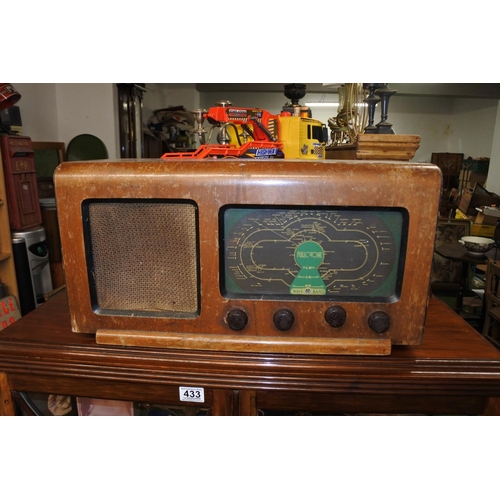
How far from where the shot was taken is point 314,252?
2.31 feet

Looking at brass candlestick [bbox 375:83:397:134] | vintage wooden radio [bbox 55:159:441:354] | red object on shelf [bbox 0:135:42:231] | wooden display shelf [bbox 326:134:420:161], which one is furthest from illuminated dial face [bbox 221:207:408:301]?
red object on shelf [bbox 0:135:42:231]

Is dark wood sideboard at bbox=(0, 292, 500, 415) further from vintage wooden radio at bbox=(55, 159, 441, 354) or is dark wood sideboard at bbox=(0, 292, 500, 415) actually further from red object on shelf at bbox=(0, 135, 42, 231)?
red object on shelf at bbox=(0, 135, 42, 231)

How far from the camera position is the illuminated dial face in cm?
68

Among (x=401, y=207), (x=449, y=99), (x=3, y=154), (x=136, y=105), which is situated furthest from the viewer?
(x=449, y=99)

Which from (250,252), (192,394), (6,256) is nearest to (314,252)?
(250,252)

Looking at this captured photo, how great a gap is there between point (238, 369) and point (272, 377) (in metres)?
0.06

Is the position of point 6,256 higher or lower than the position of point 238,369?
lower

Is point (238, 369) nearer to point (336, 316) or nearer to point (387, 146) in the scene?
point (336, 316)

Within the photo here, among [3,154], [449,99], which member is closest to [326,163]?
[3,154]

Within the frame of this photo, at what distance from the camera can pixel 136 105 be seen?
3824 millimetres

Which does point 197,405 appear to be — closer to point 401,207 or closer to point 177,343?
point 177,343

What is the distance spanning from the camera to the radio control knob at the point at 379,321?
70 centimetres

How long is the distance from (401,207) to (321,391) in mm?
346

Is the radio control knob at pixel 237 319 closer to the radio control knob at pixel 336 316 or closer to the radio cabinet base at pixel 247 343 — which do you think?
the radio cabinet base at pixel 247 343
